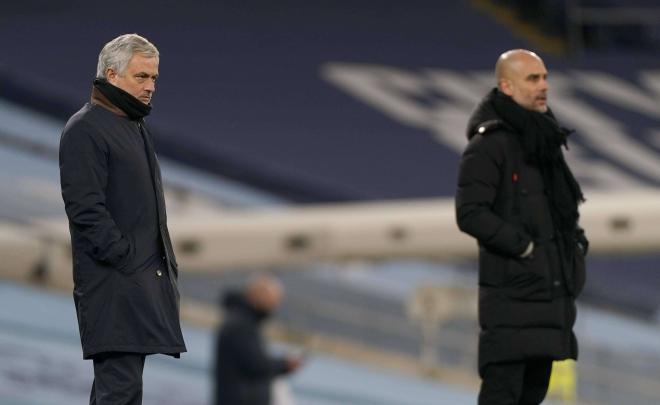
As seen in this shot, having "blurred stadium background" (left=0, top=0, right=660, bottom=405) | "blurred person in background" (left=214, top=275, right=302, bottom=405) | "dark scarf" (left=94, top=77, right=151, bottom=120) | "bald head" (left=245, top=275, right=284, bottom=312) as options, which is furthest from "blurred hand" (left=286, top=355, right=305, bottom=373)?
"dark scarf" (left=94, top=77, right=151, bottom=120)

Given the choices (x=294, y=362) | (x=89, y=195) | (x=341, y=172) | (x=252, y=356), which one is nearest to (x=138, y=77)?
(x=89, y=195)

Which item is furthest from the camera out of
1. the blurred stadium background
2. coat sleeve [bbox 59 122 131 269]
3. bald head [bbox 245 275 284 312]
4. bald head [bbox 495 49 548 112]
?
the blurred stadium background

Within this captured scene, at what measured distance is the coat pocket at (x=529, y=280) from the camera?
16.2 ft

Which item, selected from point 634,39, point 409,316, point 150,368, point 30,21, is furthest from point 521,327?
point 30,21

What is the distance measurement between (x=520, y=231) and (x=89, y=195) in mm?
1477

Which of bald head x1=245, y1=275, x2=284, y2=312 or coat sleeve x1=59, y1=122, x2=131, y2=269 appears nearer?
coat sleeve x1=59, y1=122, x2=131, y2=269

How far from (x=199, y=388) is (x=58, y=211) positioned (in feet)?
5.37

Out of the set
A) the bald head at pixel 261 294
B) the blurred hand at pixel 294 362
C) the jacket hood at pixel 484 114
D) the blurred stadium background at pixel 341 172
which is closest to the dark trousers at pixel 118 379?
the jacket hood at pixel 484 114

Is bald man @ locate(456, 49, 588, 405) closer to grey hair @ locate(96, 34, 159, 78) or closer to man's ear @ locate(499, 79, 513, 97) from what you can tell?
man's ear @ locate(499, 79, 513, 97)

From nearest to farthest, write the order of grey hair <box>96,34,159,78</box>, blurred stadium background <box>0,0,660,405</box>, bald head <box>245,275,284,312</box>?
grey hair <box>96,34,159,78</box> < bald head <box>245,275,284,312</box> < blurred stadium background <box>0,0,660,405</box>

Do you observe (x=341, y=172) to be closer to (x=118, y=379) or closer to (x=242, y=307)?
(x=242, y=307)

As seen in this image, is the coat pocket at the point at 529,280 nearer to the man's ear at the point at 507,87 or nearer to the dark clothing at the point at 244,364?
the man's ear at the point at 507,87

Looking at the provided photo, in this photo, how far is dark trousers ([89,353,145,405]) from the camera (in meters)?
4.04

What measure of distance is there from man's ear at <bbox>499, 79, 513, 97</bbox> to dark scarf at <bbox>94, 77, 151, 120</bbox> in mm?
1343
